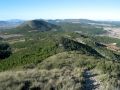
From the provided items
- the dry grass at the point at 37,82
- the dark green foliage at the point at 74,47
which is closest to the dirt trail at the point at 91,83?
the dry grass at the point at 37,82

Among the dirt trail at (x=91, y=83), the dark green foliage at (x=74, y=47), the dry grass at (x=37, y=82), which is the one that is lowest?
the dark green foliage at (x=74, y=47)

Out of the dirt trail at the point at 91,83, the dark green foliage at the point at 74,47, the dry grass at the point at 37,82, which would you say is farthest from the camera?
the dark green foliage at the point at 74,47

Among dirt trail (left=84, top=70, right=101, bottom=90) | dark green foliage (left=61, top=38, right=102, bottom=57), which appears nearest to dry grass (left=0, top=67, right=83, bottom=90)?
dirt trail (left=84, top=70, right=101, bottom=90)

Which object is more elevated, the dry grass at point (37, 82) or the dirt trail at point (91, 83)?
the dry grass at point (37, 82)

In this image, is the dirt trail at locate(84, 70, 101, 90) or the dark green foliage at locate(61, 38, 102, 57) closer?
the dirt trail at locate(84, 70, 101, 90)

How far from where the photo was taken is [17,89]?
617 inches

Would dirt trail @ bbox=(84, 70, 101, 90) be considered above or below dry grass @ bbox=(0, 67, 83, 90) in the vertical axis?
below

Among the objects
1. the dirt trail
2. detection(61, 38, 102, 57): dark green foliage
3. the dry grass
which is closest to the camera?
the dry grass

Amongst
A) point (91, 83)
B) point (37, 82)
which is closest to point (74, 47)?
point (91, 83)

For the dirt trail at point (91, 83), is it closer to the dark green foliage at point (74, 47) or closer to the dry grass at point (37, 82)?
the dry grass at point (37, 82)

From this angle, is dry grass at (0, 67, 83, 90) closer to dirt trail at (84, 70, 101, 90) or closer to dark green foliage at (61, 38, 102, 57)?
dirt trail at (84, 70, 101, 90)

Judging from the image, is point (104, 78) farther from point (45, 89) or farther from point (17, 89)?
point (17, 89)

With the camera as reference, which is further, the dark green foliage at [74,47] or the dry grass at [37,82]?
the dark green foliage at [74,47]

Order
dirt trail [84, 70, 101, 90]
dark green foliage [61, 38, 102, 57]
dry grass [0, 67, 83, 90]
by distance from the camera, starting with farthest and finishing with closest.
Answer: dark green foliage [61, 38, 102, 57] → dirt trail [84, 70, 101, 90] → dry grass [0, 67, 83, 90]
